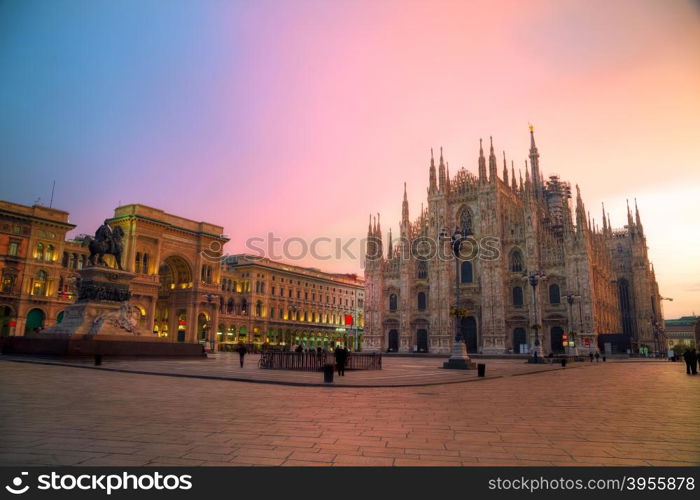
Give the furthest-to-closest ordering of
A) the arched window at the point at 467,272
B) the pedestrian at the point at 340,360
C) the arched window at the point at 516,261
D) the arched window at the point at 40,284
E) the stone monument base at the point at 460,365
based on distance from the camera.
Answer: the arched window at the point at 467,272, the arched window at the point at 516,261, the arched window at the point at 40,284, the stone monument base at the point at 460,365, the pedestrian at the point at 340,360

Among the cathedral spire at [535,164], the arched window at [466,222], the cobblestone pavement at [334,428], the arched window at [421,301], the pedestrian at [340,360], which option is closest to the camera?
the cobblestone pavement at [334,428]

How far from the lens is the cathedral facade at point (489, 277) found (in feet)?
175

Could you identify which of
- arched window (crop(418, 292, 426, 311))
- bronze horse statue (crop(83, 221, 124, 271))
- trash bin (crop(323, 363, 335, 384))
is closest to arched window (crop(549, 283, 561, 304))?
arched window (crop(418, 292, 426, 311))

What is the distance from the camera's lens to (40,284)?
53.1 metres

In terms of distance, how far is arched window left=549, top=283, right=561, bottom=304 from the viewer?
54459 millimetres

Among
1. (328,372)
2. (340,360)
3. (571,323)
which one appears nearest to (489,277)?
(571,323)

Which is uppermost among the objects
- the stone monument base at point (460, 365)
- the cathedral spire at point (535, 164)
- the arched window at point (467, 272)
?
the cathedral spire at point (535, 164)

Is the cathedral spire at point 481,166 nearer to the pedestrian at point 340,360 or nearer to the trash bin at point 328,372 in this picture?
the pedestrian at point 340,360

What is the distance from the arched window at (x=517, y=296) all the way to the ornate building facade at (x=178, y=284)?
36340mm

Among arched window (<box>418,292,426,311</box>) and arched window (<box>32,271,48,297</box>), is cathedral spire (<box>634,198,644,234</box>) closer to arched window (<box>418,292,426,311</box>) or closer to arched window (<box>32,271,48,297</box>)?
arched window (<box>418,292,426,311</box>)

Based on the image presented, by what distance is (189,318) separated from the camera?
62.8 meters

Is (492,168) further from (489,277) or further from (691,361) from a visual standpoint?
(691,361)

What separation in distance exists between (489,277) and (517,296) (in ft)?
13.8

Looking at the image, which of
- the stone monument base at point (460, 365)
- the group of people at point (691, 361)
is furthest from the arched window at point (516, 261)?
the stone monument base at point (460, 365)
